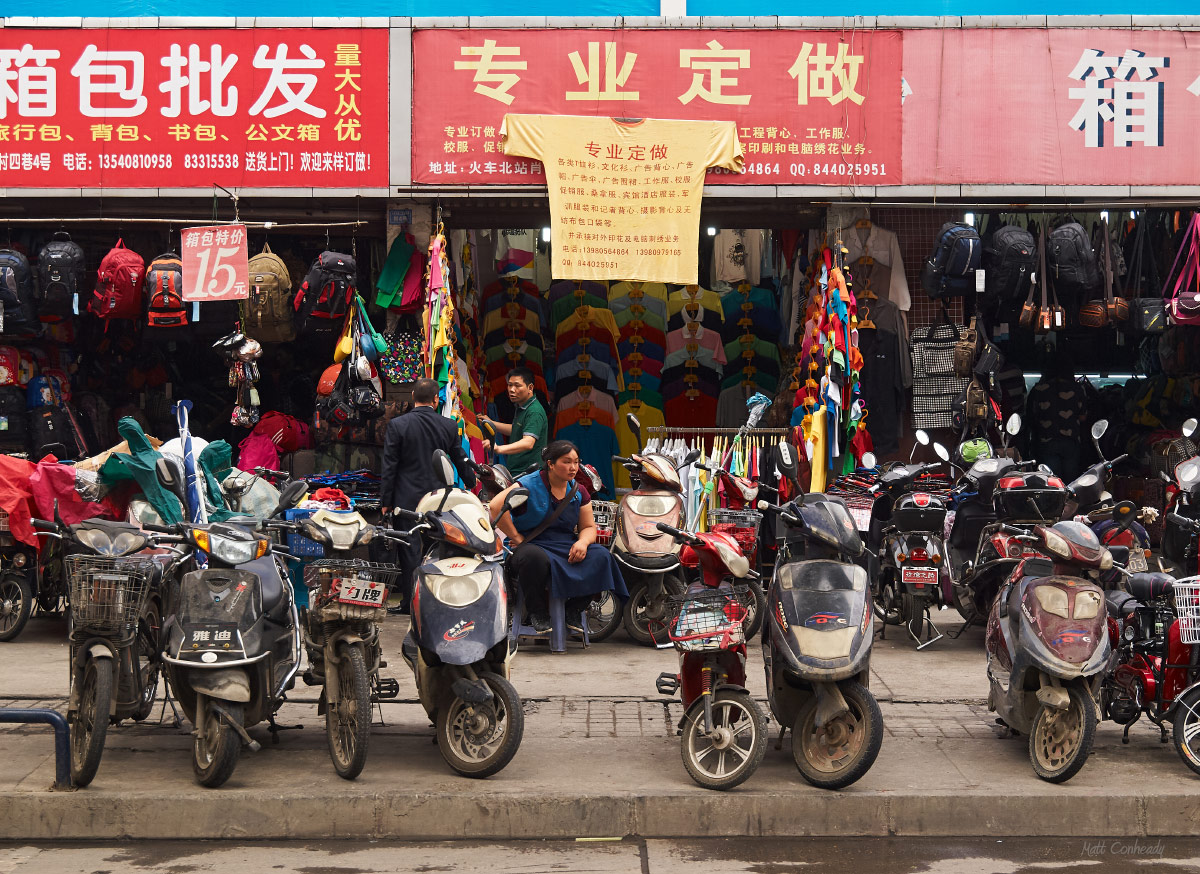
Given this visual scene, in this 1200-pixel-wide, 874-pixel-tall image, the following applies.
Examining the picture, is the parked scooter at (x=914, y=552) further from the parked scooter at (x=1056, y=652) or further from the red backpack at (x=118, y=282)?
the red backpack at (x=118, y=282)

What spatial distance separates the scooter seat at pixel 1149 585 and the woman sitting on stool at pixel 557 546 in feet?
11.8

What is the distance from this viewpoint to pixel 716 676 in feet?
20.4

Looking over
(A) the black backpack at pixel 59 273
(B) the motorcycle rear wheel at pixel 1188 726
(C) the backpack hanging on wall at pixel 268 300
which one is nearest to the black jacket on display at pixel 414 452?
(C) the backpack hanging on wall at pixel 268 300

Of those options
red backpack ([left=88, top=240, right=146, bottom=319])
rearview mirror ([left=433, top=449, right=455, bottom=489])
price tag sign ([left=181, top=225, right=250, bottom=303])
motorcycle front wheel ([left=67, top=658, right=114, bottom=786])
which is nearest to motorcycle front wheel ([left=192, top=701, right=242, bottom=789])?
motorcycle front wheel ([left=67, top=658, right=114, bottom=786])

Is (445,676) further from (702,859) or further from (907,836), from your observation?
(907,836)

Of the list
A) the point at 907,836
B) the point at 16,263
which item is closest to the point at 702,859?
the point at 907,836

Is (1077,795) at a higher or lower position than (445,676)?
lower

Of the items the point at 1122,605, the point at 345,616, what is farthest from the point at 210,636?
the point at 1122,605

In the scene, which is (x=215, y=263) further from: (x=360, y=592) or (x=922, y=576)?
(x=922, y=576)

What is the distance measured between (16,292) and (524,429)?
443cm

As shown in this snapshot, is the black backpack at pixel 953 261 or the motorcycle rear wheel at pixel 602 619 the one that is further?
the black backpack at pixel 953 261

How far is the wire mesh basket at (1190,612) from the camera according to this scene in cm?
621

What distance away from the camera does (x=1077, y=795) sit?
580 centimetres

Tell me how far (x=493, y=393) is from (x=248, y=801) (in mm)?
7376
